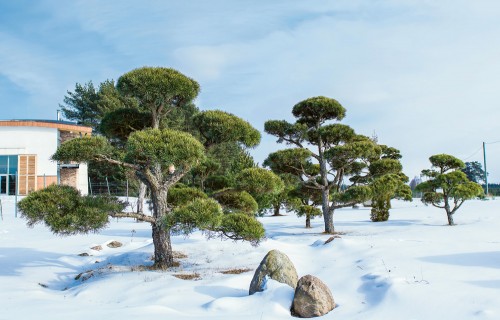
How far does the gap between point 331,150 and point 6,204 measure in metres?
19.2

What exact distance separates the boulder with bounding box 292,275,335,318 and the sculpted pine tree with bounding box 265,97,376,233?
803 cm

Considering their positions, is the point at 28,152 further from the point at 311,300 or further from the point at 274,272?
the point at 311,300

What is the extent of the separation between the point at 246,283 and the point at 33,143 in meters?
24.9

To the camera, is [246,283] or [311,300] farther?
[246,283]

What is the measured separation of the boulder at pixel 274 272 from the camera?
6375mm

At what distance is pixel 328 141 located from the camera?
14.5m

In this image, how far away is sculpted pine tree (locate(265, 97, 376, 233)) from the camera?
1340cm

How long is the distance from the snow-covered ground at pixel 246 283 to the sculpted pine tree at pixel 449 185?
436 centimetres

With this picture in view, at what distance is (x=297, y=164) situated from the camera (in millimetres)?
14719

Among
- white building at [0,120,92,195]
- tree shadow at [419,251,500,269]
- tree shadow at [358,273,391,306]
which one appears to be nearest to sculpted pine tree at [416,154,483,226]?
tree shadow at [419,251,500,269]

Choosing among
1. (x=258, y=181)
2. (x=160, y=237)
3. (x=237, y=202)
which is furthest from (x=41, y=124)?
(x=258, y=181)

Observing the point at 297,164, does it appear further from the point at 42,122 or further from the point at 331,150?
the point at 42,122

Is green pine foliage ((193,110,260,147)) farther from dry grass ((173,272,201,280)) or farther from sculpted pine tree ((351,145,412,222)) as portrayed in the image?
sculpted pine tree ((351,145,412,222))

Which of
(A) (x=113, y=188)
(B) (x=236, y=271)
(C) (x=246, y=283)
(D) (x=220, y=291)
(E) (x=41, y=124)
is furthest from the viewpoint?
(A) (x=113, y=188)
